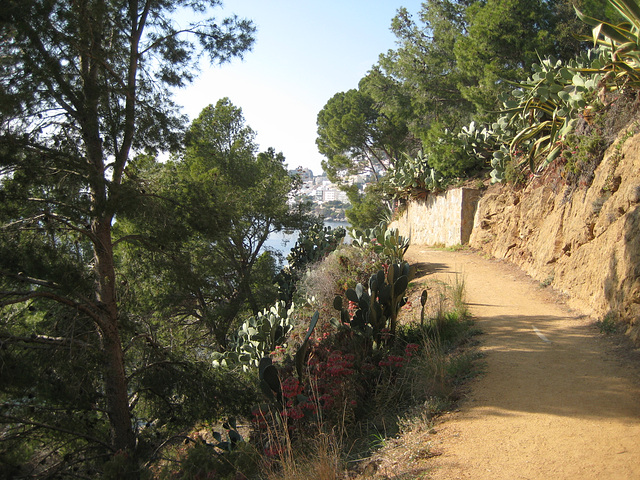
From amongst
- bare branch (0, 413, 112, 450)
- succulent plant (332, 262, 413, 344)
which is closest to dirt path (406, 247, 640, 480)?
succulent plant (332, 262, 413, 344)

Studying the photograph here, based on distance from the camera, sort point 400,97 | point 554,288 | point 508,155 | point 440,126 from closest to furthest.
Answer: point 554,288, point 508,155, point 440,126, point 400,97

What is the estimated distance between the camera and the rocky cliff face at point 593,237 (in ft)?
17.8

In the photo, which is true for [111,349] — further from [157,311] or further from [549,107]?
[549,107]

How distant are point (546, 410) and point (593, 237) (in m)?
3.66

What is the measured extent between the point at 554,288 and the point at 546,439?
4.53 m

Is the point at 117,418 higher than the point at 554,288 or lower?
lower

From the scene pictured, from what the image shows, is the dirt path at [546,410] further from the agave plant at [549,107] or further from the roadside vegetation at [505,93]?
the agave plant at [549,107]

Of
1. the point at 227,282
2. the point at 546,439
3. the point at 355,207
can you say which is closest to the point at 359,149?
the point at 355,207

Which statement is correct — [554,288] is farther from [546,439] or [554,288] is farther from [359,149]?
[359,149]

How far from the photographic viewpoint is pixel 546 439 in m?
3.49

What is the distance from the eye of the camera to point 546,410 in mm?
3916

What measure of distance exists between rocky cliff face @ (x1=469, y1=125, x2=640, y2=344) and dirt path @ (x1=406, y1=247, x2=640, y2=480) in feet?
1.49

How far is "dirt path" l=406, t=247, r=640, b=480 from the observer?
320cm

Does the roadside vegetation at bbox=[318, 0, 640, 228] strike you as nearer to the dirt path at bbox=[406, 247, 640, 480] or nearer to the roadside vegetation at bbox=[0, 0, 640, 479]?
the roadside vegetation at bbox=[0, 0, 640, 479]
